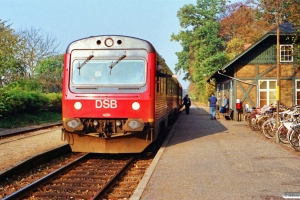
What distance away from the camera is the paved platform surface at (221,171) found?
633 cm

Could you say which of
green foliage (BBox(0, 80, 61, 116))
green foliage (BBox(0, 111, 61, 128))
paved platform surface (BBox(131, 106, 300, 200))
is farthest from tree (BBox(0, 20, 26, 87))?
paved platform surface (BBox(131, 106, 300, 200))

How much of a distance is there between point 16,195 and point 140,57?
492 cm

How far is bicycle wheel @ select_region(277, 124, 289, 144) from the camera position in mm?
12328

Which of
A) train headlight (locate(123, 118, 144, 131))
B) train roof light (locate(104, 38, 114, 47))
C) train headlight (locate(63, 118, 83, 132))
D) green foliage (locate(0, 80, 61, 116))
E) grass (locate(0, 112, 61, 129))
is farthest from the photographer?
green foliage (locate(0, 80, 61, 116))

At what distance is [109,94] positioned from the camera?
10180mm

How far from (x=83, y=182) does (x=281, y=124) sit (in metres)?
7.07

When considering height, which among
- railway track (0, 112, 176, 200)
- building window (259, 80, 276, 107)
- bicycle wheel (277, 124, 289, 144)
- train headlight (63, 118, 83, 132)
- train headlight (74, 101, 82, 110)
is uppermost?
building window (259, 80, 276, 107)

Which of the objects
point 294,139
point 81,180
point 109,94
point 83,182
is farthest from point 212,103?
point 83,182

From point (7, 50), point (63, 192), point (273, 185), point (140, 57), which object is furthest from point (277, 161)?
point (7, 50)

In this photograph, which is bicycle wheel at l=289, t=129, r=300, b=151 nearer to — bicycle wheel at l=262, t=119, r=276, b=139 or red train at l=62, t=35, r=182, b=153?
bicycle wheel at l=262, t=119, r=276, b=139

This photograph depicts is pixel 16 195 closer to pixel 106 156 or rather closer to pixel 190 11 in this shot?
pixel 106 156

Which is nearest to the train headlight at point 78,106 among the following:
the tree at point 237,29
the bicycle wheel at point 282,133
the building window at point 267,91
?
the bicycle wheel at point 282,133

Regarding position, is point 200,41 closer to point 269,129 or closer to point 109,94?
point 269,129

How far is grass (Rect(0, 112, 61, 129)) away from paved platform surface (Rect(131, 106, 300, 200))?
1147 cm
